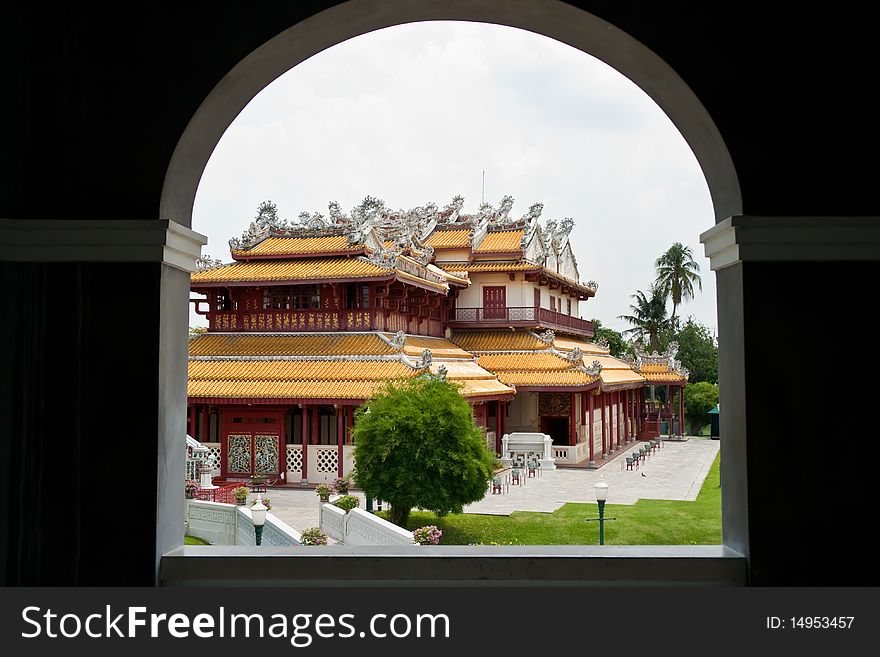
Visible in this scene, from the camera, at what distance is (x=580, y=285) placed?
2673 cm

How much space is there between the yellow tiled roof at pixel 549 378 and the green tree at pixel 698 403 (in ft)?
44.9

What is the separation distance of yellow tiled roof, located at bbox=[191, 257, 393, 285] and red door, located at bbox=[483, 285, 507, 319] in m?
6.08

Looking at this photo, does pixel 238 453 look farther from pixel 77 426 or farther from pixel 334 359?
pixel 77 426

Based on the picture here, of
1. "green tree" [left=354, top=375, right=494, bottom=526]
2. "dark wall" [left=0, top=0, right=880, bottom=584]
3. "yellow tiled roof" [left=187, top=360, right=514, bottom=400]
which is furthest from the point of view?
"yellow tiled roof" [left=187, top=360, right=514, bottom=400]

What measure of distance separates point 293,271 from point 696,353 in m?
26.9

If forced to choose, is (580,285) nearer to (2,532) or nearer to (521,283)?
(521,283)

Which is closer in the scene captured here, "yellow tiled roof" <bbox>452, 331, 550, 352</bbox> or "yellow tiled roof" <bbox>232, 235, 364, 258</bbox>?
"yellow tiled roof" <bbox>232, 235, 364, 258</bbox>

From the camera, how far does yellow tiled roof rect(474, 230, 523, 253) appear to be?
21703 mm

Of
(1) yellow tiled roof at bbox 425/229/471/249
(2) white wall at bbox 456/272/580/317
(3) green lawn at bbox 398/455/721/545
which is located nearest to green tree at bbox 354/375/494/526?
(3) green lawn at bbox 398/455/721/545

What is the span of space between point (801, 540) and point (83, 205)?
2271 mm

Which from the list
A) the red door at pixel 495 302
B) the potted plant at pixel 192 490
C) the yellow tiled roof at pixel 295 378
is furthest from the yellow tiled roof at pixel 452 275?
the potted plant at pixel 192 490

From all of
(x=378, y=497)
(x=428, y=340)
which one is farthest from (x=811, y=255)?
(x=428, y=340)

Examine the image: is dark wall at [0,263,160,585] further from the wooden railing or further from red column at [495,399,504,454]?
red column at [495,399,504,454]

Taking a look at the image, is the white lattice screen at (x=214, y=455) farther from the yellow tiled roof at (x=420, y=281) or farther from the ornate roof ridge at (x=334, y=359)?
the yellow tiled roof at (x=420, y=281)
